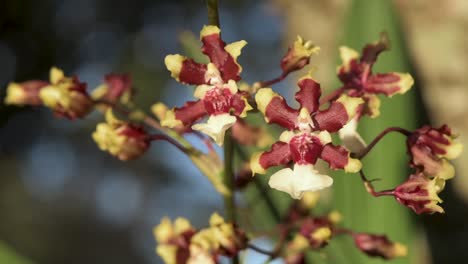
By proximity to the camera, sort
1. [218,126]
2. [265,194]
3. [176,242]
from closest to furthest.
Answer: [218,126]
[176,242]
[265,194]

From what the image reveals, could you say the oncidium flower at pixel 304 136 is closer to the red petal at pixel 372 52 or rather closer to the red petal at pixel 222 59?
the red petal at pixel 222 59

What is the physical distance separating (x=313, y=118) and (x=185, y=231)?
308 millimetres

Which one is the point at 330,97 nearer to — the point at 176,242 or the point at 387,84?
the point at 387,84

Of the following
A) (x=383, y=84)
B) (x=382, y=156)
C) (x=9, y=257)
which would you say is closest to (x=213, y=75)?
(x=383, y=84)

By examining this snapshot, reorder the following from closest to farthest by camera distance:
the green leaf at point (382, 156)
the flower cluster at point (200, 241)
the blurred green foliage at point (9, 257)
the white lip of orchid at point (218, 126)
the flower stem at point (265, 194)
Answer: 1. the white lip of orchid at point (218, 126)
2. the flower cluster at point (200, 241)
3. the blurred green foliage at point (9, 257)
4. the flower stem at point (265, 194)
5. the green leaf at point (382, 156)

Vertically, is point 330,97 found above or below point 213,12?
below

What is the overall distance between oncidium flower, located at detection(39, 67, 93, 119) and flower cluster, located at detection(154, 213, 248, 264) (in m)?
0.22

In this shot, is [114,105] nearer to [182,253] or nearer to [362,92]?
[182,253]

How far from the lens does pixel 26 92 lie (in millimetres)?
1162

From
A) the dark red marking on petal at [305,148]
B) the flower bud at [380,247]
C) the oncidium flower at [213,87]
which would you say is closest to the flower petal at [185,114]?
the oncidium flower at [213,87]

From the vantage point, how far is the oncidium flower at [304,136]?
0.88 metres

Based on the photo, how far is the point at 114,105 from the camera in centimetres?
113

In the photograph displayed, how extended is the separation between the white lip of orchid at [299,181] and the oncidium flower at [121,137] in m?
0.25

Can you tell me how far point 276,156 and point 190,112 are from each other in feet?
0.37
